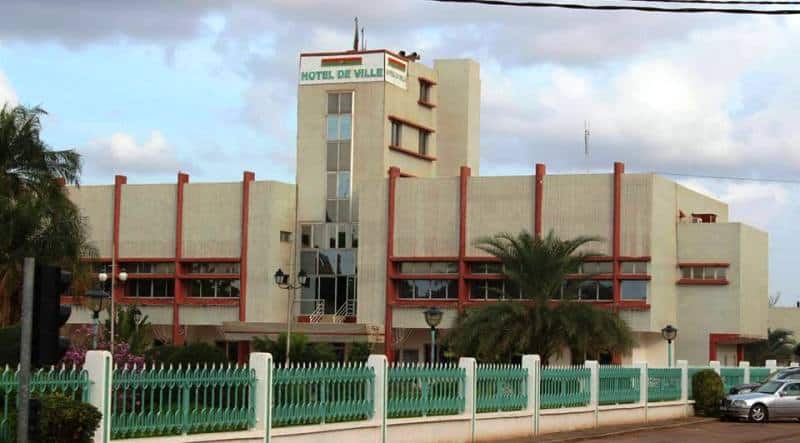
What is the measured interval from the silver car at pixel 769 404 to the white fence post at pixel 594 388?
21.9ft

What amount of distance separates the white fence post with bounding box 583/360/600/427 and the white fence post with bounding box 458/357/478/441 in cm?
604

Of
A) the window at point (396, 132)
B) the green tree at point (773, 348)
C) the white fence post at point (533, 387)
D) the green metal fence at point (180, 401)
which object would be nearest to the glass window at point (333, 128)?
the window at point (396, 132)

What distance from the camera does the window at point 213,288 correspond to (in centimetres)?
6881

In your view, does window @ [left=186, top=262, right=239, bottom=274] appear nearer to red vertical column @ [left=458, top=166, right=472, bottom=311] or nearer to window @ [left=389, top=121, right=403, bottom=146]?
window @ [left=389, top=121, right=403, bottom=146]

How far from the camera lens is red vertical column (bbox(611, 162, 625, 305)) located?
6191 cm

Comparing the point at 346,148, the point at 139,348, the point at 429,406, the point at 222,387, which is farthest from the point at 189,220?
the point at 222,387

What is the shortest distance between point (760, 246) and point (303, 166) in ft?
80.4

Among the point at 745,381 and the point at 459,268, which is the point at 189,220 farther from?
the point at 745,381

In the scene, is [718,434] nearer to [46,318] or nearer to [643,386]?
[643,386]

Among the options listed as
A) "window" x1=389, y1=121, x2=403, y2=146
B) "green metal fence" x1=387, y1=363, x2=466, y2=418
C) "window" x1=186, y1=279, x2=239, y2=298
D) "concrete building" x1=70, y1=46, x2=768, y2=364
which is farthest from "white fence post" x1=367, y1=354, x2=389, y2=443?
"window" x1=389, y1=121, x2=403, y2=146

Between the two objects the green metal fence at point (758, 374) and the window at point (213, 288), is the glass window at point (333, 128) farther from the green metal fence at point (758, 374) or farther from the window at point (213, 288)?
the green metal fence at point (758, 374)

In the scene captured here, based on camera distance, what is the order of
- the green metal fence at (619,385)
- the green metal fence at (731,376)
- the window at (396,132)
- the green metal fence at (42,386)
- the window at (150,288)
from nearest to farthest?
1. the green metal fence at (42,386)
2. the green metal fence at (619,385)
3. the green metal fence at (731,376)
4. the window at (396,132)
5. the window at (150,288)

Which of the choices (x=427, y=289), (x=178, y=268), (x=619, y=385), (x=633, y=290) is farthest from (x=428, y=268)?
(x=619, y=385)

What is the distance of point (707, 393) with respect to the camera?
38438 mm
